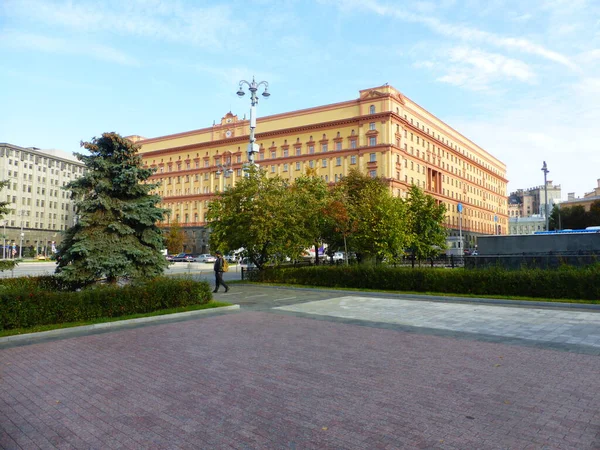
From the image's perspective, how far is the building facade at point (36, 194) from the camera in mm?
105625

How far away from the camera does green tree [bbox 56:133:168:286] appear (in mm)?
13172

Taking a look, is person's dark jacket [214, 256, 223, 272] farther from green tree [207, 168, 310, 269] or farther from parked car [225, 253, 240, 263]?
parked car [225, 253, 240, 263]

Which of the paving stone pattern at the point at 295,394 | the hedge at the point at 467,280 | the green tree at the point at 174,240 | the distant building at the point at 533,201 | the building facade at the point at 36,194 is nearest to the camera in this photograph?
the paving stone pattern at the point at 295,394

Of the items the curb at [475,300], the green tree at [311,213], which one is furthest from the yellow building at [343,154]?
the curb at [475,300]

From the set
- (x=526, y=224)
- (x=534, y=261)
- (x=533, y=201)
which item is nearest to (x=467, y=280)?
(x=534, y=261)

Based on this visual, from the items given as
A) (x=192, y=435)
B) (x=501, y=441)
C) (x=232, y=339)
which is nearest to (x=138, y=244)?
(x=232, y=339)

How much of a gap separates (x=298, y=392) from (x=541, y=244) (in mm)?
20980

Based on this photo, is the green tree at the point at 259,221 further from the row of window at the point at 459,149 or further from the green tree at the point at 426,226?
the row of window at the point at 459,149

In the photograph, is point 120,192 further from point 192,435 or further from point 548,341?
point 548,341

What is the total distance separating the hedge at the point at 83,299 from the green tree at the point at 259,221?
997cm

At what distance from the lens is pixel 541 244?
22859 mm

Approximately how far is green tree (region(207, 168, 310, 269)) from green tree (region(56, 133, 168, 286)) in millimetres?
9841

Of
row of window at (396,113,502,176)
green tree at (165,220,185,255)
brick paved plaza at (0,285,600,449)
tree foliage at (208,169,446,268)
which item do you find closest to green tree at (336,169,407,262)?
tree foliage at (208,169,446,268)

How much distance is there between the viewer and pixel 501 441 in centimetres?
→ 461
